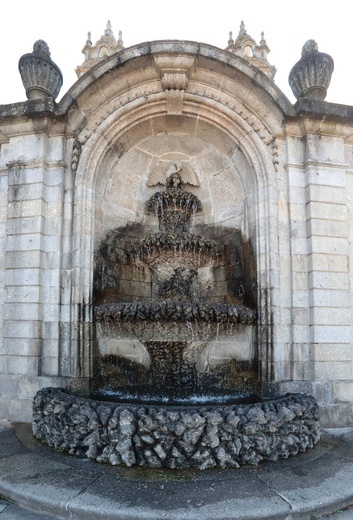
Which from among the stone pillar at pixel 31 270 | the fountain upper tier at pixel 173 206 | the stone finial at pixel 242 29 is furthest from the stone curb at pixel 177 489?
the stone finial at pixel 242 29

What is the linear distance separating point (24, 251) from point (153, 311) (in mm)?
2334

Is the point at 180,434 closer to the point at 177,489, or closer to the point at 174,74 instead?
the point at 177,489

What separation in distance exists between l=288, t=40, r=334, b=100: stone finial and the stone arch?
0.57m

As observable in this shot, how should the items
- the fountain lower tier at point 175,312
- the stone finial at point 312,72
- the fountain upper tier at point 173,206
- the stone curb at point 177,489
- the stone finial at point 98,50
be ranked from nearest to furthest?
the stone curb at point 177,489
the fountain lower tier at point 175,312
the stone finial at point 312,72
the fountain upper tier at point 173,206
the stone finial at point 98,50

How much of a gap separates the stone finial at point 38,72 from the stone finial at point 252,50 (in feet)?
33.0

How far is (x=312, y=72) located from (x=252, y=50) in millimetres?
9880

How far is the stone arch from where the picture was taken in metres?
6.04

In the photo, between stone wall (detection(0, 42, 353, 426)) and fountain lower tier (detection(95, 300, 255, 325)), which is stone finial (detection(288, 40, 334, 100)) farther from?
fountain lower tier (detection(95, 300, 255, 325))

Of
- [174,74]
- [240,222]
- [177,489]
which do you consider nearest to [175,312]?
[177,489]

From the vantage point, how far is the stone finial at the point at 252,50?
1451 cm

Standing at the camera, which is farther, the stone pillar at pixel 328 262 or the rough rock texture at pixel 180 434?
the stone pillar at pixel 328 262

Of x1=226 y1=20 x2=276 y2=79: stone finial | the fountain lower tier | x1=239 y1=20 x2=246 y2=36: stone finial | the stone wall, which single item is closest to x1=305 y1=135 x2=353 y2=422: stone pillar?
the stone wall

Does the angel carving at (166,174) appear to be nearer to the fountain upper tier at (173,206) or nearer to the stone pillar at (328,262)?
the fountain upper tier at (173,206)

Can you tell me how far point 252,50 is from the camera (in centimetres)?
1485
